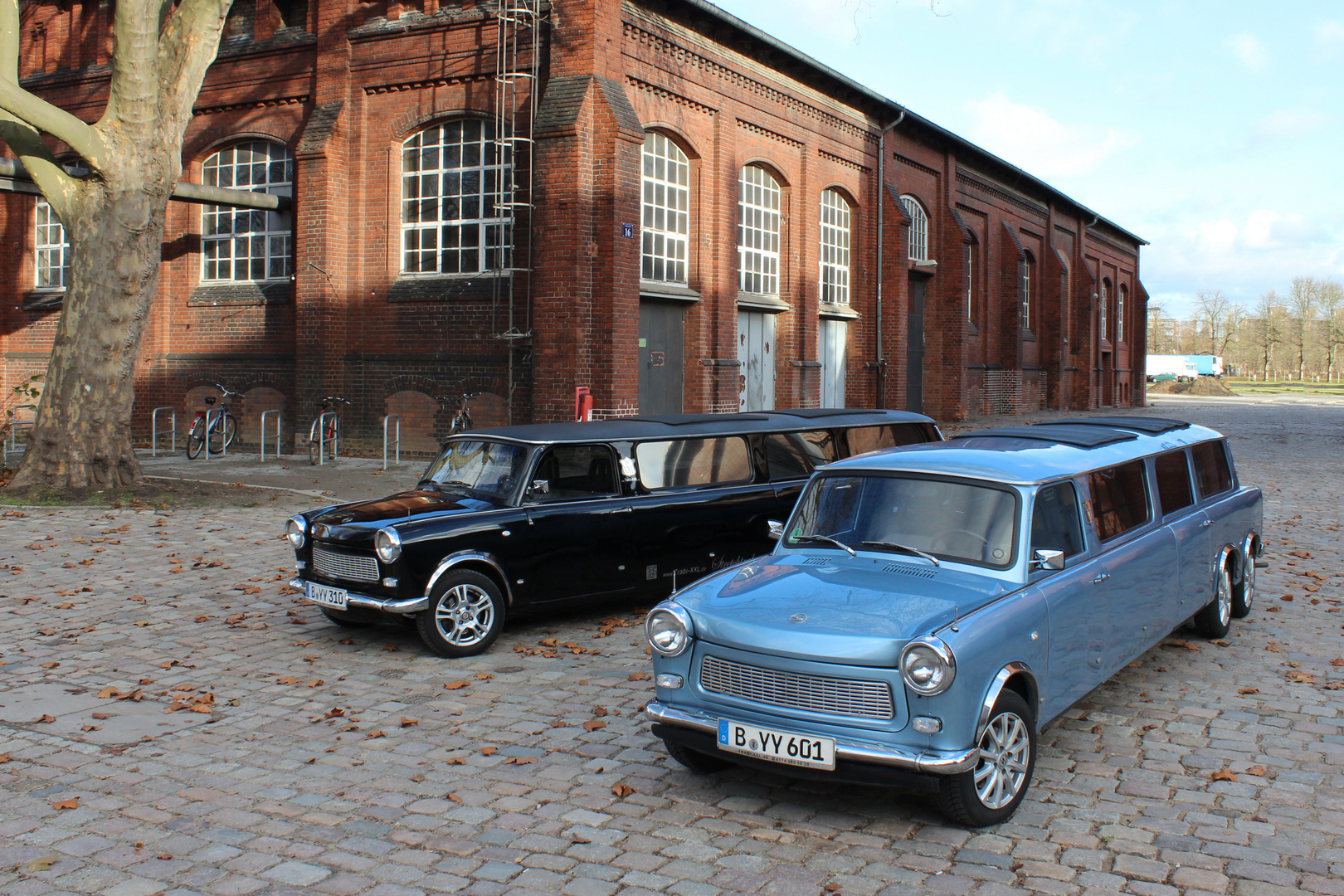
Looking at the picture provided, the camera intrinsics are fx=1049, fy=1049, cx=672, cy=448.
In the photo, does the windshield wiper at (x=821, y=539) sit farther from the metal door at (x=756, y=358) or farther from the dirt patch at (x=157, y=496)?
the metal door at (x=756, y=358)

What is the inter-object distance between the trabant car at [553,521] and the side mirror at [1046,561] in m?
3.60

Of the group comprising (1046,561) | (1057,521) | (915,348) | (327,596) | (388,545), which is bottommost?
(327,596)

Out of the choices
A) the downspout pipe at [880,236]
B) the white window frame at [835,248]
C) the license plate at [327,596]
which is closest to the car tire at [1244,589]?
the license plate at [327,596]

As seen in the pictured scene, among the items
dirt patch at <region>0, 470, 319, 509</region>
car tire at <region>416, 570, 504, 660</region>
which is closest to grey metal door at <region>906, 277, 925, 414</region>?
dirt patch at <region>0, 470, 319, 509</region>

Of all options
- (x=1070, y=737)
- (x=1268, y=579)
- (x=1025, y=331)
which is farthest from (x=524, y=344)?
(x=1025, y=331)

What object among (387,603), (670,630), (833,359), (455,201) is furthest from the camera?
(833,359)

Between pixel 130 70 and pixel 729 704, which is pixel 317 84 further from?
pixel 729 704

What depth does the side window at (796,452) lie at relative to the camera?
8.90m

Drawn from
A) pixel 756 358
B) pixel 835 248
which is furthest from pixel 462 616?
pixel 835 248

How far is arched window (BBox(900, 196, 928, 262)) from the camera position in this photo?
98.9 feet

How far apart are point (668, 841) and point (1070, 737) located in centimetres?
241

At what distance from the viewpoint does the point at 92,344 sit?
13.8 m

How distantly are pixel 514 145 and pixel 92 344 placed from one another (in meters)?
7.50

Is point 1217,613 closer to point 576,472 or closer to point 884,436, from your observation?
point 884,436
